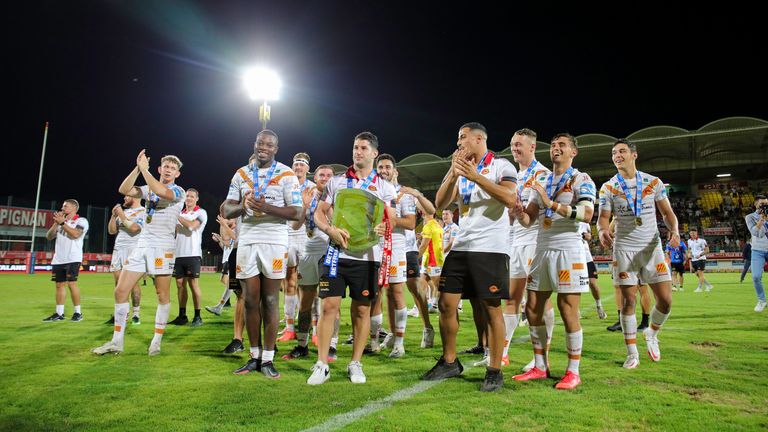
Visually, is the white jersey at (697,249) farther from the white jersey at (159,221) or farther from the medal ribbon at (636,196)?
the white jersey at (159,221)

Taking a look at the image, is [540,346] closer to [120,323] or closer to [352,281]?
[352,281]

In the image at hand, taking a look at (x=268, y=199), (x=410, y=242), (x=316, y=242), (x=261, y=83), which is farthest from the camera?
(x=261, y=83)

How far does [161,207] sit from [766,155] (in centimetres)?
4613

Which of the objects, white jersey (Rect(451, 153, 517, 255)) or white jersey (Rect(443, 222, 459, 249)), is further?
white jersey (Rect(443, 222, 459, 249))

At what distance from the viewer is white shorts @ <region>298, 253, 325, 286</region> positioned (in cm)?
646

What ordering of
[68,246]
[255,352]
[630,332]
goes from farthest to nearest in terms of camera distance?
[68,246], [630,332], [255,352]

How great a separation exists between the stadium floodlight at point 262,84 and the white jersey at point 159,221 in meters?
4.56

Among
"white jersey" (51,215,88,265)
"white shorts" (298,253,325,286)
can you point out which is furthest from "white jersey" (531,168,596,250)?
"white jersey" (51,215,88,265)

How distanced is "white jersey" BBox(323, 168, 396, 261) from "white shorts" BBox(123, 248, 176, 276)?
3.04 m

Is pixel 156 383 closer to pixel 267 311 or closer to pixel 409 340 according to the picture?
pixel 267 311

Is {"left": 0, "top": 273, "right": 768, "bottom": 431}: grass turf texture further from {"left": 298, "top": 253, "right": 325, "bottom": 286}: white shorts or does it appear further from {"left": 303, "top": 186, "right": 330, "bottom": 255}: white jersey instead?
{"left": 303, "top": 186, "right": 330, "bottom": 255}: white jersey

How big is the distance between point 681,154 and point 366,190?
42580 millimetres

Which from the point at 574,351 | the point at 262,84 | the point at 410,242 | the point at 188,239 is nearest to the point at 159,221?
the point at 188,239

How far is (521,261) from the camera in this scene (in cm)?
558
